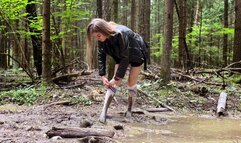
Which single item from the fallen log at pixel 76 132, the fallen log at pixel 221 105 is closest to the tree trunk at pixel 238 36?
the fallen log at pixel 221 105

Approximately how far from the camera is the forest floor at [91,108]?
504cm

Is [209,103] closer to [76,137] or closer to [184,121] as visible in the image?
[184,121]

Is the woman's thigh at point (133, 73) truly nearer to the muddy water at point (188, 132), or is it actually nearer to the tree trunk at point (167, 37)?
the muddy water at point (188, 132)

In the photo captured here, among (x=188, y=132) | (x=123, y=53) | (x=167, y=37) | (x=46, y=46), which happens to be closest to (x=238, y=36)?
(x=167, y=37)

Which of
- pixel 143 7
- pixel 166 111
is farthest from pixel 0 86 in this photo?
pixel 143 7

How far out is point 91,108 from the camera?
755 cm

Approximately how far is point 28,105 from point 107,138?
4.25 metres

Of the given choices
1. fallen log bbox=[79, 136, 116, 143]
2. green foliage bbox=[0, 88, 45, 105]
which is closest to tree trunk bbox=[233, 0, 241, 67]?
green foliage bbox=[0, 88, 45, 105]

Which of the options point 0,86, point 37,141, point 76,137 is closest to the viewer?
point 37,141

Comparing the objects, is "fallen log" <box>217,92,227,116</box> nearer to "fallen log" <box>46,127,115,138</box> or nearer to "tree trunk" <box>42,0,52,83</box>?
"fallen log" <box>46,127,115,138</box>

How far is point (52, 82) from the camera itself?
10109 millimetres

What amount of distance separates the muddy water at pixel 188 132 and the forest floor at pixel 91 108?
0.70 ft

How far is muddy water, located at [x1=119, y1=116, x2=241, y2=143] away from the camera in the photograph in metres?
Answer: 5.02

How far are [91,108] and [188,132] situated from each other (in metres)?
2.56
